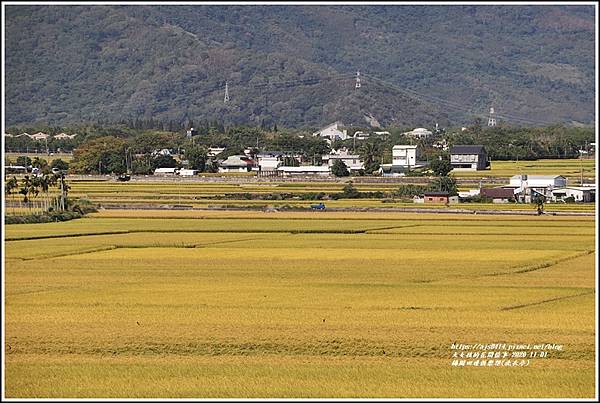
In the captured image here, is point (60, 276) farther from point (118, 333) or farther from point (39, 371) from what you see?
point (39, 371)

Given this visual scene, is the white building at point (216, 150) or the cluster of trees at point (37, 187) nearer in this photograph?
the cluster of trees at point (37, 187)

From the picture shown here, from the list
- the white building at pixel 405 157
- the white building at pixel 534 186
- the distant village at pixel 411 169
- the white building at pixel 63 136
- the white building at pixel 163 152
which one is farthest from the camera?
the white building at pixel 63 136

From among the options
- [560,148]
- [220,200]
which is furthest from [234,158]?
[220,200]

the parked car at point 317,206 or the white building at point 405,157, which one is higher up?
the white building at point 405,157

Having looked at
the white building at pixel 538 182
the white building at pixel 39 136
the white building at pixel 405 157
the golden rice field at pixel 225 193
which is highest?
the white building at pixel 39 136

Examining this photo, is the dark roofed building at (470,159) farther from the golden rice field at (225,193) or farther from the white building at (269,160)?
the golden rice field at (225,193)

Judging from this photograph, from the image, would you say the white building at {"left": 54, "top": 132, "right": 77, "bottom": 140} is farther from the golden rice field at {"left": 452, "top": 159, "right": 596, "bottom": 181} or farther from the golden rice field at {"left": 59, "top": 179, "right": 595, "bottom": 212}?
the golden rice field at {"left": 452, "top": 159, "right": 596, "bottom": 181}

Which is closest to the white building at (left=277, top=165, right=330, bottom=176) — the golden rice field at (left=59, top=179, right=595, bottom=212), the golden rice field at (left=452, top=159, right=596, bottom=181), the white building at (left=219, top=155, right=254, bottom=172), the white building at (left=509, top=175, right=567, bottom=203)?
the white building at (left=219, top=155, right=254, bottom=172)

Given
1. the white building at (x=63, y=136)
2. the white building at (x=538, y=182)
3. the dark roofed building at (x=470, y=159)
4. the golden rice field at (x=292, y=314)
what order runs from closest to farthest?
the golden rice field at (x=292, y=314) → the white building at (x=538, y=182) → the dark roofed building at (x=470, y=159) → the white building at (x=63, y=136)

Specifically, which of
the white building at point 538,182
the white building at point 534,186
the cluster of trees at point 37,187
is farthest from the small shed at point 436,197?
the cluster of trees at point 37,187
